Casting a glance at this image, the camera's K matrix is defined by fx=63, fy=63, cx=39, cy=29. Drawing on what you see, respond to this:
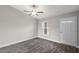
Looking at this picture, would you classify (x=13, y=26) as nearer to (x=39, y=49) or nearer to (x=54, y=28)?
(x=39, y=49)

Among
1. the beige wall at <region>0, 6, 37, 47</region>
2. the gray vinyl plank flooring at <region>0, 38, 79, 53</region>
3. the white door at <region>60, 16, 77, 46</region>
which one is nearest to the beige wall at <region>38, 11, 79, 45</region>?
the white door at <region>60, 16, 77, 46</region>

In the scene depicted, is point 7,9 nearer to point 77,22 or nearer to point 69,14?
point 69,14

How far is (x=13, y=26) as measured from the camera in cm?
405

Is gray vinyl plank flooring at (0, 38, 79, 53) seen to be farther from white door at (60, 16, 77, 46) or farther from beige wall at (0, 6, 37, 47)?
beige wall at (0, 6, 37, 47)

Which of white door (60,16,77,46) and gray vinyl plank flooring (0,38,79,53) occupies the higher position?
white door (60,16,77,46)

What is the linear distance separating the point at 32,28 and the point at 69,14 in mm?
3452

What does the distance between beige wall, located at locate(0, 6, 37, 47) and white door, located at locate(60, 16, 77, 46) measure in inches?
110

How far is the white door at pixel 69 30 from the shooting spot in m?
3.50

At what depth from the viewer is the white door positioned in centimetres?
350

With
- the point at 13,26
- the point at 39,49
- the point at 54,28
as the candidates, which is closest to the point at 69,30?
the point at 54,28

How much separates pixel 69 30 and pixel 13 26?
11.4ft
